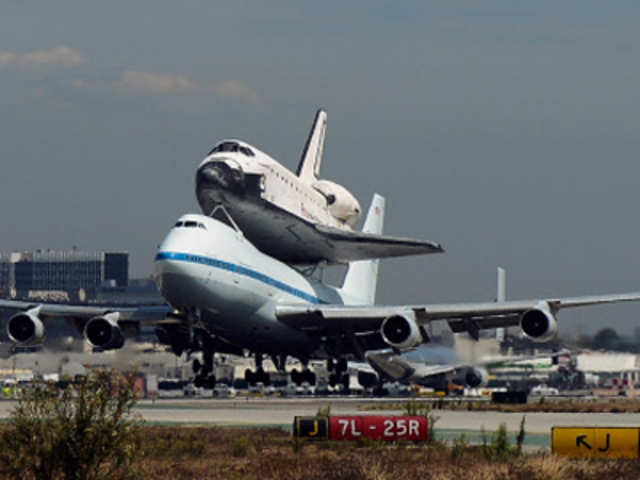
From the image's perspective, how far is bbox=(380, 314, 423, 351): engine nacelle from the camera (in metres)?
66.0

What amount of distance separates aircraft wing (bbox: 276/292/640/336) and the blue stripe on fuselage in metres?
1.25

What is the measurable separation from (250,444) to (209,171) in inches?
1311

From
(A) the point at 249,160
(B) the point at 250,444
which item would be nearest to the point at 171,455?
(B) the point at 250,444

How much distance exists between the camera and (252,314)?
6209 cm

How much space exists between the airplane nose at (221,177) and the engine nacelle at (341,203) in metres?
13.8

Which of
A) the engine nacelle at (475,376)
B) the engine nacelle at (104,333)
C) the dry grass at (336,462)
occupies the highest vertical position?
the engine nacelle at (104,333)

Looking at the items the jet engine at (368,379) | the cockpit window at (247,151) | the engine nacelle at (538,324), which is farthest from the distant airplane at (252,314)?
the jet engine at (368,379)

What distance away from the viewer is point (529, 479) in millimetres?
30469

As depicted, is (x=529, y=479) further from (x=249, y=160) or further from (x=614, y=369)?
(x=614, y=369)

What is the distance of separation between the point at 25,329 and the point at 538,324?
25023mm

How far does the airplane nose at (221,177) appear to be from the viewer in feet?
241

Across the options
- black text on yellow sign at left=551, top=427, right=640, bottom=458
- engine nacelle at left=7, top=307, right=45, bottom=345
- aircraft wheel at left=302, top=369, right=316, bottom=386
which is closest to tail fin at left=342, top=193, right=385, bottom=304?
aircraft wheel at left=302, top=369, right=316, bottom=386

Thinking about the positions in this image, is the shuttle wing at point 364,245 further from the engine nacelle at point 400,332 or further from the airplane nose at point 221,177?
the engine nacelle at point 400,332

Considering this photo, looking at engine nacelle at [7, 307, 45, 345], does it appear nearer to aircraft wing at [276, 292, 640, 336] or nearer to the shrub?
aircraft wing at [276, 292, 640, 336]
